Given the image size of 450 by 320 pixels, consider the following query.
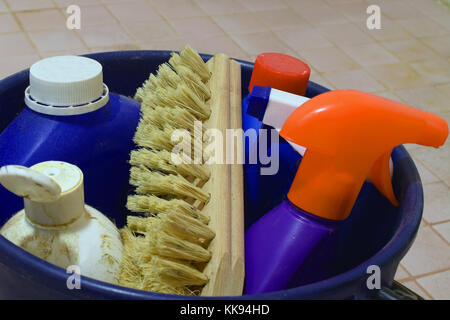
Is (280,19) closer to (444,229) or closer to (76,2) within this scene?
(76,2)

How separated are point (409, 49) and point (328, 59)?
0.70 ft

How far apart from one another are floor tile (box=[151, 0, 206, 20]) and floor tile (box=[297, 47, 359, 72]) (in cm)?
25

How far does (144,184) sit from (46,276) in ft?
0.42

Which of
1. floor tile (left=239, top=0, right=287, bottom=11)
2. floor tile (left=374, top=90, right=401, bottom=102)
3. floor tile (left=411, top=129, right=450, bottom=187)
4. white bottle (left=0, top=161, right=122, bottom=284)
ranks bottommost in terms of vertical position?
floor tile (left=411, top=129, right=450, bottom=187)

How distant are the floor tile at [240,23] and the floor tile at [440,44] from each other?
0.38m

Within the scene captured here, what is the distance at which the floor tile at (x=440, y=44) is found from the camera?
130cm

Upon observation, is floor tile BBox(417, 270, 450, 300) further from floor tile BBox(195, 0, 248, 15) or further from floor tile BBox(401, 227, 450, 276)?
floor tile BBox(195, 0, 248, 15)

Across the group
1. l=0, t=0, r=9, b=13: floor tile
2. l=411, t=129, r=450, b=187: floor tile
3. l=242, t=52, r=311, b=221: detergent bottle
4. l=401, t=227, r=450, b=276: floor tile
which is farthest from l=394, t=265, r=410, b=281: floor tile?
l=0, t=0, r=9, b=13: floor tile

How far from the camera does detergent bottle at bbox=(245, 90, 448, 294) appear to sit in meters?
0.38

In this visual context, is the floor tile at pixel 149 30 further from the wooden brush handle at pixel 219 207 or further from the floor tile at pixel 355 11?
the wooden brush handle at pixel 219 207

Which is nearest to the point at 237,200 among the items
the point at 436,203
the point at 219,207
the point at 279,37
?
the point at 219,207

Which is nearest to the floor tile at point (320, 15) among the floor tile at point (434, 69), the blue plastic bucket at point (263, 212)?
the floor tile at point (434, 69)
